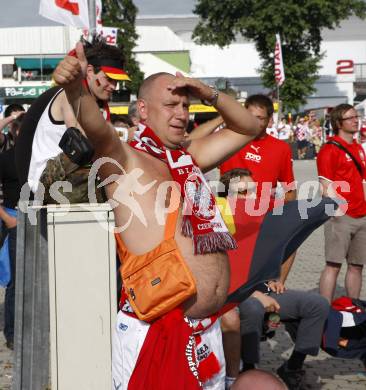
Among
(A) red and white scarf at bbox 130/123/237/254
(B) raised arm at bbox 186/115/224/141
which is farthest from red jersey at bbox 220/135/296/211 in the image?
(A) red and white scarf at bbox 130/123/237/254

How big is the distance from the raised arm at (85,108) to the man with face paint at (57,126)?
0.85 meters

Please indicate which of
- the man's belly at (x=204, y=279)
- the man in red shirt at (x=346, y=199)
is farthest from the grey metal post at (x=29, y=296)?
the man in red shirt at (x=346, y=199)

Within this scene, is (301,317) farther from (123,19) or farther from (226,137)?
(123,19)

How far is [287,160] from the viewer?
7.79 metres

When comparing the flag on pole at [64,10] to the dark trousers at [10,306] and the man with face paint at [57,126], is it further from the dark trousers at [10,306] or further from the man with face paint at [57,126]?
the man with face paint at [57,126]

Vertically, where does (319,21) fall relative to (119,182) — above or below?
above

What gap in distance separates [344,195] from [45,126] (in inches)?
163

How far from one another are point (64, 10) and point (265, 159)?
4949 millimetres

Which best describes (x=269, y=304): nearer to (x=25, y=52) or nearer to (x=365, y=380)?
(x=365, y=380)

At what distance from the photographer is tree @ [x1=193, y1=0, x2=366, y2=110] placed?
5438cm

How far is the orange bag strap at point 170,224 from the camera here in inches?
138

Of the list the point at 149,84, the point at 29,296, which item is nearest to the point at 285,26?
the point at 29,296

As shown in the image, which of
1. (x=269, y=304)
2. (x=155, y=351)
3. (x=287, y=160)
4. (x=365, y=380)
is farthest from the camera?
(x=287, y=160)

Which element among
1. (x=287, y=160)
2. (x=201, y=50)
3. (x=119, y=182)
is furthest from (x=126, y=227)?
(x=201, y=50)
